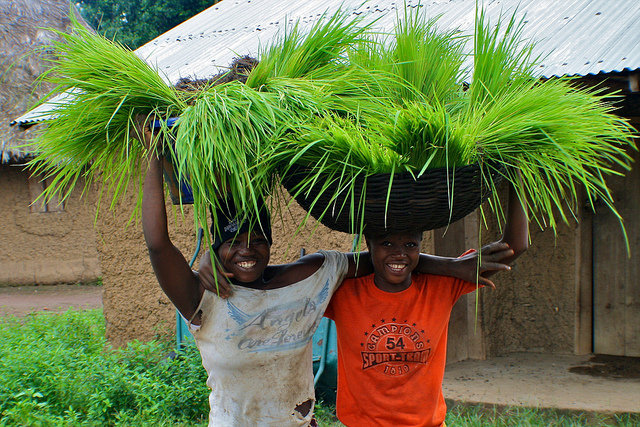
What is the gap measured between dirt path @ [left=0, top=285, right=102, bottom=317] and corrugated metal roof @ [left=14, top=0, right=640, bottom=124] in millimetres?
4005

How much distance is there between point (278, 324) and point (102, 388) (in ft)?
7.77

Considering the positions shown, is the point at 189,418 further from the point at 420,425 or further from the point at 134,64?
the point at 134,64

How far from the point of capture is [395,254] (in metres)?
1.90

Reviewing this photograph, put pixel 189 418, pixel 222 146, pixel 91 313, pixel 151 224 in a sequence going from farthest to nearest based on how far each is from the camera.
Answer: pixel 91 313 → pixel 189 418 → pixel 151 224 → pixel 222 146

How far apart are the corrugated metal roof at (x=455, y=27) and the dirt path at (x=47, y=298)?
13.1 ft

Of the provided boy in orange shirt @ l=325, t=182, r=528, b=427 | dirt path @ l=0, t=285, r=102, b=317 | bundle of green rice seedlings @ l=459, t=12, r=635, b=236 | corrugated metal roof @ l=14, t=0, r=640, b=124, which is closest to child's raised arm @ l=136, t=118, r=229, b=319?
corrugated metal roof @ l=14, t=0, r=640, b=124

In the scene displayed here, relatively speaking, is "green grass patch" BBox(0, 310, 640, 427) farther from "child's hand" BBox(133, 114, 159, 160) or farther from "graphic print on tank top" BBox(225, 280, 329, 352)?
"child's hand" BBox(133, 114, 159, 160)

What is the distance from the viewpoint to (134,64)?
5.37 ft

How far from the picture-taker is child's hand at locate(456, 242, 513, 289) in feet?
6.26

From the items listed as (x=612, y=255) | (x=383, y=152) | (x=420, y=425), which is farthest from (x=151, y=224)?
(x=612, y=255)

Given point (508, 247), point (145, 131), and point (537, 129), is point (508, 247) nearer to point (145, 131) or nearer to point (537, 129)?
point (537, 129)

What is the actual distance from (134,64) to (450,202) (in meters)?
0.98

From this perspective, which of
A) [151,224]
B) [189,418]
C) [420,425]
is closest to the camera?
[151,224]

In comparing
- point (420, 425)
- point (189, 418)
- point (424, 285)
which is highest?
point (424, 285)
